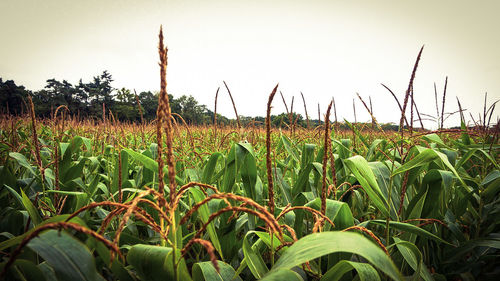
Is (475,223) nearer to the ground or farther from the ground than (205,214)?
nearer to the ground

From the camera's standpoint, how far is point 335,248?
0.48 metres

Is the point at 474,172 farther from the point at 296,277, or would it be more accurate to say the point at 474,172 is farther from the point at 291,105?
the point at 296,277

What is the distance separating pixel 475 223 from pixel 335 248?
62.0 inches

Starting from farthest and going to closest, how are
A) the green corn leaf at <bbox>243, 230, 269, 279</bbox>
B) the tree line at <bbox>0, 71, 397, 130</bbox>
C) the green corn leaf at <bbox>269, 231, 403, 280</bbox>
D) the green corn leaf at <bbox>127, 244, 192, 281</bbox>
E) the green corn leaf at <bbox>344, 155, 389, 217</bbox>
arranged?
the tree line at <bbox>0, 71, 397, 130</bbox>, the green corn leaf at <bbox>344, 155, 389, 217</bbox>, the green corn leaf at <bbox>243, 230, 269, 279</bbox>, the green corn leaf at <bbox>127, 244, 192, 281</bbox>, the green corn leaf at <bbox>269, 231, 403, 280</bbox>

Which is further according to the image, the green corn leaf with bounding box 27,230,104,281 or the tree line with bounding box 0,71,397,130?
the tree line with bounding box 0,71,397,130

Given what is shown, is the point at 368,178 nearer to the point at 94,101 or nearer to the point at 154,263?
the point at 154,263

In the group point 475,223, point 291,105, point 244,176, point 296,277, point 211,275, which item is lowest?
point 475,223

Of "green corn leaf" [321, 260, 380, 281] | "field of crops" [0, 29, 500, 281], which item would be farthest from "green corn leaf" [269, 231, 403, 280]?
"green corn leaf" [321, 260, 380, 281]

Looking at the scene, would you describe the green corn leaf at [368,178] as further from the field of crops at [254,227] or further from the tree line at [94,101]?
the tree line at [94,101]

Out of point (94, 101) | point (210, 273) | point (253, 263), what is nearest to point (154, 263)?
point (210, 273)

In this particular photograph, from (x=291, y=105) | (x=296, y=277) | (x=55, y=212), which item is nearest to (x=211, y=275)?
(x=296, y=277)

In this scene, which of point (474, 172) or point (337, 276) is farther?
point (474, 172)

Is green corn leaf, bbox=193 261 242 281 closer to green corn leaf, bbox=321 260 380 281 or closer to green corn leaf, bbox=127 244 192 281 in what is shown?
green corn leaf, bbox=127 244 192 281

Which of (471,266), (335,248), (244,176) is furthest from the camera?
(244,176)
